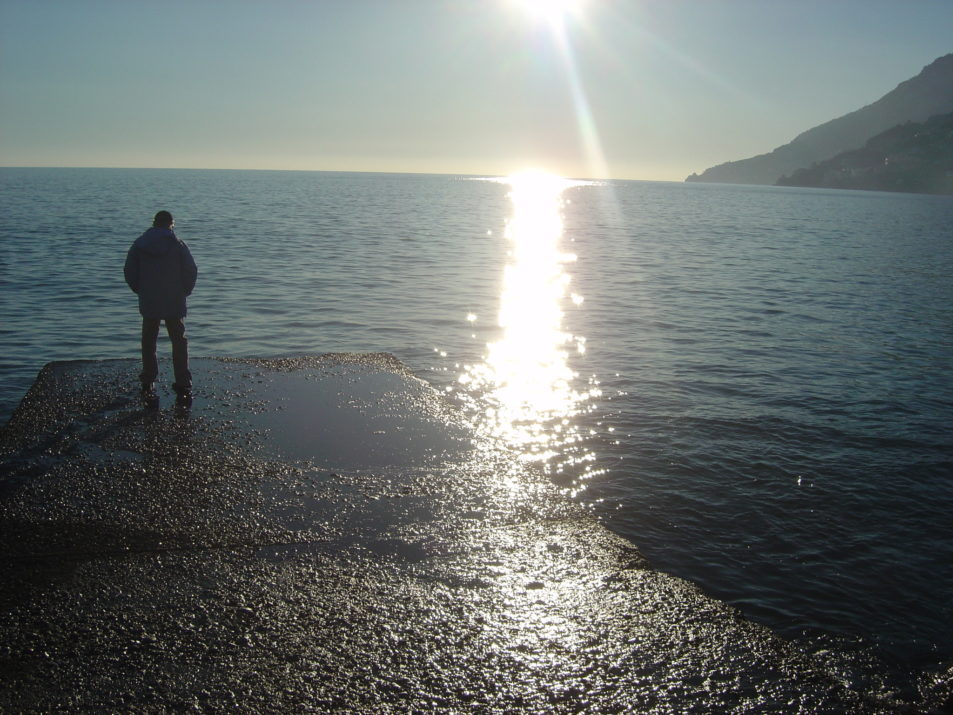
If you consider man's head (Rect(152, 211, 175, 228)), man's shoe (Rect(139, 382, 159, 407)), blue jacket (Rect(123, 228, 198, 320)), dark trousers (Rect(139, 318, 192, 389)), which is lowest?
man's shoe (Rect(139, 382, 159, 407))

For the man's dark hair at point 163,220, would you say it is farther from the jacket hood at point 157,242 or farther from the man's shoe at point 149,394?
the man's shoe at point 149,394

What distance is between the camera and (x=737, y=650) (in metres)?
4.33

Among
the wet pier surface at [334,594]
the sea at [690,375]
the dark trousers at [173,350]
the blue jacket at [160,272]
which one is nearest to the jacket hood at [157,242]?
the blue jacket at [160,272]

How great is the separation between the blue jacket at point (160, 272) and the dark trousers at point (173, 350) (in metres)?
0.14

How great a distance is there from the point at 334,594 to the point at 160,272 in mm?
5762

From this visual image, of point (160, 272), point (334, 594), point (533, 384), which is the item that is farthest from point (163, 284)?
point (334, 594)

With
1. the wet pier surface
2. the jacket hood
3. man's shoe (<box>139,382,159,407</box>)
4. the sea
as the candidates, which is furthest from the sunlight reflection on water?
the jacket hood

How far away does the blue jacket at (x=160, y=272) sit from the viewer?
8.80 meters

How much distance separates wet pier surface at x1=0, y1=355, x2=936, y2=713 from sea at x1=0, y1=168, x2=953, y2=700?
2.94ft

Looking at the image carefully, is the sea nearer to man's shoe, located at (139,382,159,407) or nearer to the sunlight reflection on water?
the sunlight reflection on water

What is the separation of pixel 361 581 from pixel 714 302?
59.8ft

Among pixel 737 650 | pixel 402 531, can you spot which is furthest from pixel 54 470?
pixel 737 650

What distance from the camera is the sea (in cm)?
579

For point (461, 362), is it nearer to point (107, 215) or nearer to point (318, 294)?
point (318, 294)
